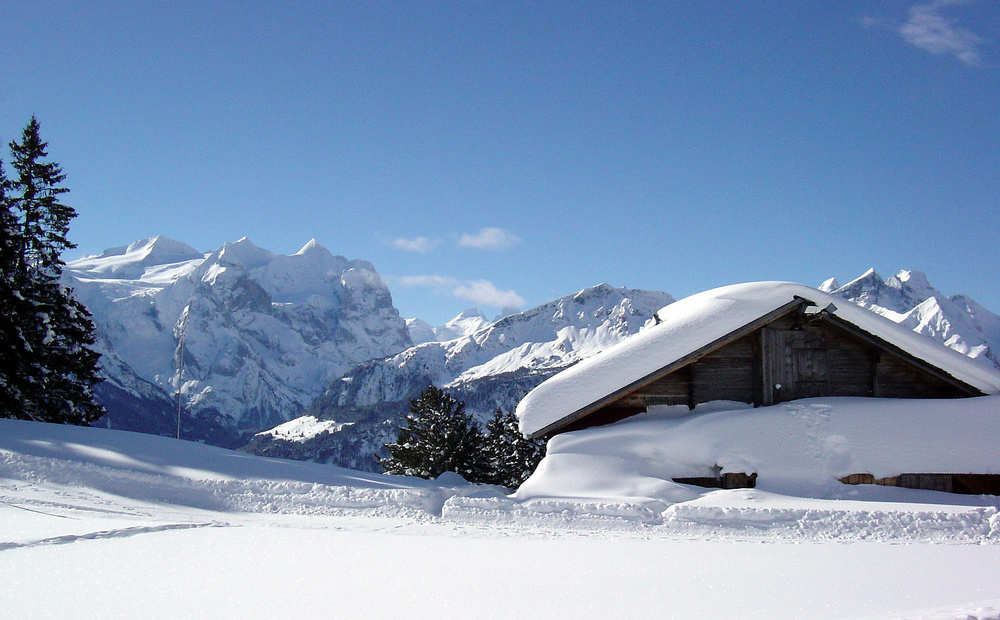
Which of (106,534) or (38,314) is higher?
(38,314)

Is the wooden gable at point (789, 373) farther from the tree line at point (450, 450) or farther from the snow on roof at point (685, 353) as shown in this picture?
the tree line at point (450, 450)

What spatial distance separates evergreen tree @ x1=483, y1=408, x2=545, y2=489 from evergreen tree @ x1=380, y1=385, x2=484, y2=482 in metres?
1.08

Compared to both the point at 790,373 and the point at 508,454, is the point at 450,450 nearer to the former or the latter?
the point at 508,454

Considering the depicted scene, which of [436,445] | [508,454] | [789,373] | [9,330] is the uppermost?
[9,330]

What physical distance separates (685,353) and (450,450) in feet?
61.6

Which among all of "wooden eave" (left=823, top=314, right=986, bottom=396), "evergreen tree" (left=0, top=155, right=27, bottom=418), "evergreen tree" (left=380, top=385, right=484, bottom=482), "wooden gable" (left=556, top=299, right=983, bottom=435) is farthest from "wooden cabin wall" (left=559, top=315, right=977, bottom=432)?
"evergreen tree" (left=0, top=155, right=27, bottom=418)

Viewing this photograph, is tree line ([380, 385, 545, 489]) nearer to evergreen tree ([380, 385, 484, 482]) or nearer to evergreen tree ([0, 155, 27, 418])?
evergreen tree ([380, 385, 484, 482])

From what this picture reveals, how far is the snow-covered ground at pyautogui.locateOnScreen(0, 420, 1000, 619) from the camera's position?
5.55 meters

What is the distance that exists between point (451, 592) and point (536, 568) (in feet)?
3.79

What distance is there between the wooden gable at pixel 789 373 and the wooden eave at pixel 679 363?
0.27 ft

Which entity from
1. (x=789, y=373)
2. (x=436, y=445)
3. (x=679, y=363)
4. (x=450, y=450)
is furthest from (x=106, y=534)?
(x=436, y=445)

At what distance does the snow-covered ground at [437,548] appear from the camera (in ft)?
18.2

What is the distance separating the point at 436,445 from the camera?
99.3 feet

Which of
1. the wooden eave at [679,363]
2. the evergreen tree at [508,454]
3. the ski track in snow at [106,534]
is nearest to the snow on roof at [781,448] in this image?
the wooden eave at [679,363]
